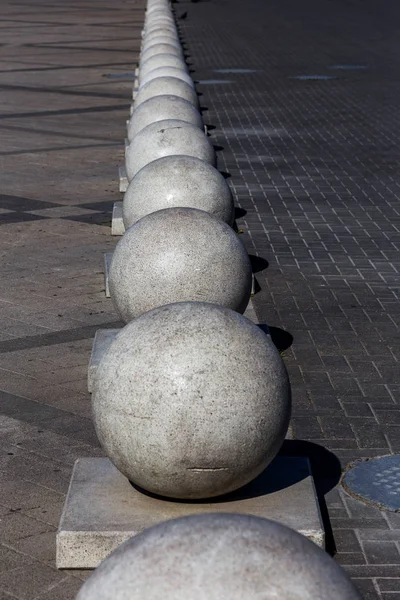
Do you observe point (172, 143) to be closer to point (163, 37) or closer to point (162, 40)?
point (162, 40)

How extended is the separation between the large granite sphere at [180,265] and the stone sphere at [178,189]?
223cm

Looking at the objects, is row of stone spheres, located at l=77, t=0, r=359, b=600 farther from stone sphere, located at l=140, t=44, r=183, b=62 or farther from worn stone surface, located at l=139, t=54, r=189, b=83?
stone sphere, located at l=140, t=44, r=183, b=62

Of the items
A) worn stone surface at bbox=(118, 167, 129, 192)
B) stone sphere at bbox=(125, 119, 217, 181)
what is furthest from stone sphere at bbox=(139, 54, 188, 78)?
stone sphere at bbox=(125, 119, 217, 181)

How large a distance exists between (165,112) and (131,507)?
9.36 m

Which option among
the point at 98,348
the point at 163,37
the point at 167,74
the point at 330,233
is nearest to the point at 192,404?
the point at 98,348

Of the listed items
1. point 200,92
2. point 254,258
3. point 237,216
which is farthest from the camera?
point 200,92

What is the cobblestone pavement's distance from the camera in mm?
7270

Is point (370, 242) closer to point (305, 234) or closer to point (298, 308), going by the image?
point (305, 234)

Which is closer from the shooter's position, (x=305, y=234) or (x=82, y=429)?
(x=82, y=429)

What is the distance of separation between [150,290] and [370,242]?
494cm

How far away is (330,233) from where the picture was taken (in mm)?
13148

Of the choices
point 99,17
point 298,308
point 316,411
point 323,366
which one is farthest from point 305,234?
point 99,17

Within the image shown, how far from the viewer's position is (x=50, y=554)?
596 cm

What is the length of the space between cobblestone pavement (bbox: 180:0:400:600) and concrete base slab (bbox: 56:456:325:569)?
0.90ft
